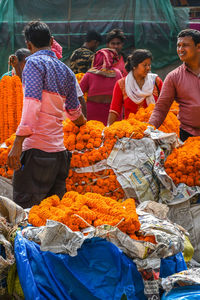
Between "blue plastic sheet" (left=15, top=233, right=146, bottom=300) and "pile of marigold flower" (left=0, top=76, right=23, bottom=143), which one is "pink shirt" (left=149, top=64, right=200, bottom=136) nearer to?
"pile of marigold flower" (left=0, top=76, right=23, bottom=143)

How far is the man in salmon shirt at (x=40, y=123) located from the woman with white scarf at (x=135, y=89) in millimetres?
1628

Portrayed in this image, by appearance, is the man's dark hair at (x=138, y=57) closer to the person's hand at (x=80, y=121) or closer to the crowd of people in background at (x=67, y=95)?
the crowd of people in background at (x=67, y=95)

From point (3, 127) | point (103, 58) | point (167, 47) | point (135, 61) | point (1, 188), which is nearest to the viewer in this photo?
point (1, 188)

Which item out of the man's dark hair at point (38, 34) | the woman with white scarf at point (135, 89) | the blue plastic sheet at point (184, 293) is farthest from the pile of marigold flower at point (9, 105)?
the blue plastic sheet at point (184, 293)

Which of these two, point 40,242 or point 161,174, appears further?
point 161,174

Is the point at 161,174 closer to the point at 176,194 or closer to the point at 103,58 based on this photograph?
the point at 176,194

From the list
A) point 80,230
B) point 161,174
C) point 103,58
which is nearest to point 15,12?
point 103,58

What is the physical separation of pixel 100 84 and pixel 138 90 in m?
0.70

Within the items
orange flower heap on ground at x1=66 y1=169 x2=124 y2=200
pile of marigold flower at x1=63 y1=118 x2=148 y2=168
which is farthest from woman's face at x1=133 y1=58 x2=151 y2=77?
orange flower heap on ground at x1=66 y1=169 x2=124 y2=200

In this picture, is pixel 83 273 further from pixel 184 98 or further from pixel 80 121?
pixel 184 98

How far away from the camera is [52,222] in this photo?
2146mm

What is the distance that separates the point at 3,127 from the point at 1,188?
676 mm

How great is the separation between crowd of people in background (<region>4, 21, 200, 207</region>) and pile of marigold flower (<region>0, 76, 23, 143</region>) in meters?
0.55

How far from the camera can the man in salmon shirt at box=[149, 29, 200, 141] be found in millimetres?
3982
